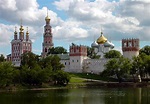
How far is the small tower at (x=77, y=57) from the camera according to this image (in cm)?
10256

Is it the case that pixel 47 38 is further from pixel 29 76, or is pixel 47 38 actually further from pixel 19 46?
pixel 29 76

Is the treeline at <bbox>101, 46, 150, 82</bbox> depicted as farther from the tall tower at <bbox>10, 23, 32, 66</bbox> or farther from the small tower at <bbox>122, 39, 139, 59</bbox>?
the tall tower at <bbox>10, 23, 32, 66</bbox>

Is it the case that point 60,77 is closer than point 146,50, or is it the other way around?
point 60,77

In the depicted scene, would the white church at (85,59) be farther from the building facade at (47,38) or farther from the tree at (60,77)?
the tree at (60,77)

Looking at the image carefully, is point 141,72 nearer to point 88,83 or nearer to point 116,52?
point 88,83

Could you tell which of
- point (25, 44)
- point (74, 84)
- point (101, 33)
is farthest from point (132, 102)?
point (25, 44)

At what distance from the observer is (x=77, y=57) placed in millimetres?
103000

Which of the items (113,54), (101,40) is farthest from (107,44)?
(113,54)

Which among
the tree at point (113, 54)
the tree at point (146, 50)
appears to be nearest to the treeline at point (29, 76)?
the tree at point (113, 54)

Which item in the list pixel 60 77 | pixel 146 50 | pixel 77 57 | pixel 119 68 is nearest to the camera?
pixel 60 77

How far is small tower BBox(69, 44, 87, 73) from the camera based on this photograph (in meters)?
103

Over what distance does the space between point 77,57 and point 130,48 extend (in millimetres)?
17398

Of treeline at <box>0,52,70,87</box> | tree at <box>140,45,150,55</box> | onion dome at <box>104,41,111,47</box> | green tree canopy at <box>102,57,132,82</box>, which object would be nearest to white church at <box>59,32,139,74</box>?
tree at <box>140,45,150,55</box>

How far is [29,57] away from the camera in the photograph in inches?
3118
